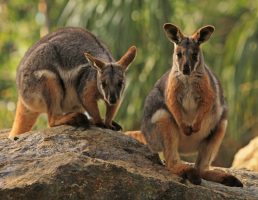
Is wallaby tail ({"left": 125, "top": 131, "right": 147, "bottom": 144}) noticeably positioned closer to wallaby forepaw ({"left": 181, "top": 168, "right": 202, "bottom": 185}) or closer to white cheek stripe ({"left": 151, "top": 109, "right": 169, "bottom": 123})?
white cheek stripe ({"left": 151, "top": 109, "right": 169, "bottom": 123})

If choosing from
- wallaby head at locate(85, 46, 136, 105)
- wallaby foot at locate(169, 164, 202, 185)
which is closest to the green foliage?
wallaby head at locate(85, 46, 136, 105)

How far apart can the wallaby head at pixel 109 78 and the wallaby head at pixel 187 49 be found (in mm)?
563

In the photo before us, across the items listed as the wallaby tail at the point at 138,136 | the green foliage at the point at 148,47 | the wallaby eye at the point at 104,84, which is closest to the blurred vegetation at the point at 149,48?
the green foliage at the point at 148,47

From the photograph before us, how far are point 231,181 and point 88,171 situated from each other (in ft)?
5.46

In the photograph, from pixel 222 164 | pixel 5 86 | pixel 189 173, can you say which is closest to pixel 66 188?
pixel 189 173

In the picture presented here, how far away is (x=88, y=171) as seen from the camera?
672cm

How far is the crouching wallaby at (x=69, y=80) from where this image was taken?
317 inches

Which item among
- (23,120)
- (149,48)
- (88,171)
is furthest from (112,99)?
(149,48)

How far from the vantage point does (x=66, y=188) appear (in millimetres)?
6574

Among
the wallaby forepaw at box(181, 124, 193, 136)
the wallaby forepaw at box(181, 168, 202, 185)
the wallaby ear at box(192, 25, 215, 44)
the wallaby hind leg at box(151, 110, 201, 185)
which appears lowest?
the wallaby forepaw at box(181, 168, 202, 185)

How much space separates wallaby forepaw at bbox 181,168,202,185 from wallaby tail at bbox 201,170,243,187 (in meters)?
0.42

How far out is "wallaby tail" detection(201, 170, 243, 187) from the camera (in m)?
7.77

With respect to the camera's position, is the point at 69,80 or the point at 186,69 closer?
the point at 186,69

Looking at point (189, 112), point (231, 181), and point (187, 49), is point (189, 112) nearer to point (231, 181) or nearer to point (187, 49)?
point (187, 49)
